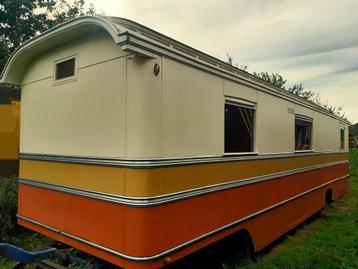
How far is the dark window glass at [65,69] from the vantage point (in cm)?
339

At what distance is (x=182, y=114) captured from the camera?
3057 millimetres

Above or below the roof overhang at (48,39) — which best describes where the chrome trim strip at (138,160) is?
below

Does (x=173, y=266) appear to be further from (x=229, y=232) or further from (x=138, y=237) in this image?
(x=138, y=237)

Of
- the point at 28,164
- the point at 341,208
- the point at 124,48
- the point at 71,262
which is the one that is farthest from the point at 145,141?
the point at 341,208

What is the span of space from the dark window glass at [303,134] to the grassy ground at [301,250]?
1.74m

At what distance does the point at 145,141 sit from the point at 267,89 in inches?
111

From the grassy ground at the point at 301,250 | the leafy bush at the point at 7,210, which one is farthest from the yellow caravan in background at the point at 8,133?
the grassy ground at the point at 301,250

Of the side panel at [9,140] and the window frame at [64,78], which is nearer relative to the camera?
the window frame at [64,78]

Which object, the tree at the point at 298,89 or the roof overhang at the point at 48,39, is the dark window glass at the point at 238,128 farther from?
the tree at the point at 298,89

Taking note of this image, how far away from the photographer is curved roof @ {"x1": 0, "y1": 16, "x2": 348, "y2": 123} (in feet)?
8.46

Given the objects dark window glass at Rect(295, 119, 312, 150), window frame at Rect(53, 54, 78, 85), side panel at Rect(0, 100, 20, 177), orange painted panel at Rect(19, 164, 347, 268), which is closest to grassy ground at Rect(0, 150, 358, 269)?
orange painted panel at Rect(19, 164, 347, 268)

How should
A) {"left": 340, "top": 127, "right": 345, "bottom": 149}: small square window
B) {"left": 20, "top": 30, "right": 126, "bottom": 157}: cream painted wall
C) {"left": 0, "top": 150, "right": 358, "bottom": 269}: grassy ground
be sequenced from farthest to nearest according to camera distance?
{"left": 340, "top": 127, "right": 345, "bottom": 149}: small square window, {"left": 0, "top": 150, "right": 358, "bottom": 269}: grassy ground, {"left": 20, "top": 30, "right": 126, "bottom": 157}: cream painted wall

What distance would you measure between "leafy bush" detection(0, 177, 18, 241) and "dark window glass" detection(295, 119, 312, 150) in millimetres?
5298

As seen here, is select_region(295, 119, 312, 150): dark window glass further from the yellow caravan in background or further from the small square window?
the yellow caravan in background
